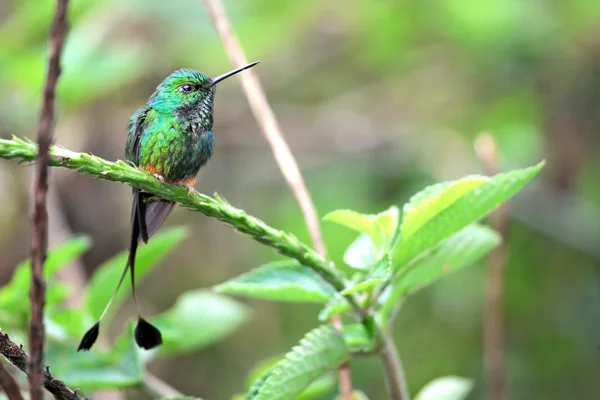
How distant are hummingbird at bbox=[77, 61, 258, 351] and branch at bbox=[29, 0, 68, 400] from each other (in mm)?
877

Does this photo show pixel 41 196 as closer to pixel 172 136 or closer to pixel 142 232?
pixel 142 232

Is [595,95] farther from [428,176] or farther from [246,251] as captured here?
[246,251]

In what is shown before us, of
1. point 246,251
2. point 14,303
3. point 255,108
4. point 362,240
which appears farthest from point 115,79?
point 362,240

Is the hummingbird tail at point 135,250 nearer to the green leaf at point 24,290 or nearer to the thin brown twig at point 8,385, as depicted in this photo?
the green leaf at point 24,290

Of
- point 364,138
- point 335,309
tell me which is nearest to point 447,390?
point 335,309

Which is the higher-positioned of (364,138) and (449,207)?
(364,138)

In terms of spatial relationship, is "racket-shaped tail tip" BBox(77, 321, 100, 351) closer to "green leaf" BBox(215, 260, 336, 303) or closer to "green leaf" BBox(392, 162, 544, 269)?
"green leaf" BBox(215, 260, 336, 303)

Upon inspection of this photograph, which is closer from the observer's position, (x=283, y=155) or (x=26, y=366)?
(x=26, y=366)

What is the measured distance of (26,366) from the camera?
3.25 ft

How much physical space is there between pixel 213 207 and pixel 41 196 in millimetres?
515

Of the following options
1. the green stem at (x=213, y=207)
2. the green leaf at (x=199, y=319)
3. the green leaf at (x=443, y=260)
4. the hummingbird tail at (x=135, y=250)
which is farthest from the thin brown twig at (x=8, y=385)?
the green leaf at (x=199, y=319)

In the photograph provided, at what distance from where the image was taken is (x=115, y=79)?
12.2 feet

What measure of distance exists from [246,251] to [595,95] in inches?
92.9

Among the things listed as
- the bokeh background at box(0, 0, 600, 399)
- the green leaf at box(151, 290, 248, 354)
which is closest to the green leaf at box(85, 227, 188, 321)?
the green leaf at box(151, 290, 248, 354)
